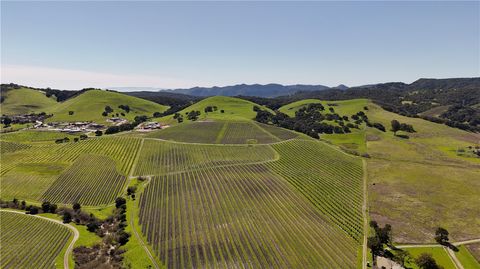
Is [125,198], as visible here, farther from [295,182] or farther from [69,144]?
[69,144]

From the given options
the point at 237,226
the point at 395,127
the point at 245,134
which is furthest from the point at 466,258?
the point at 395,127

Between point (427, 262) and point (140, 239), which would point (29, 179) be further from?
point (427, 262)

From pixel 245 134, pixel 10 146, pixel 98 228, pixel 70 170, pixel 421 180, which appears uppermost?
pixel 245 134

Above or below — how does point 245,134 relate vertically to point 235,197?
above

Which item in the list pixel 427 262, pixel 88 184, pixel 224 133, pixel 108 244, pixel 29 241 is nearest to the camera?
pixel 427 262

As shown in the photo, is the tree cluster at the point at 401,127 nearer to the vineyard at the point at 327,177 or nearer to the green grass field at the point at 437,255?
the vineyard at the point at 327,177

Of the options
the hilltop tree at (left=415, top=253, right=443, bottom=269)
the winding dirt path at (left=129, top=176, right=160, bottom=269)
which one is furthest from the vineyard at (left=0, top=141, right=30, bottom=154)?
the hilltop tree at (left=415, top=253, right=443, bottom=269)

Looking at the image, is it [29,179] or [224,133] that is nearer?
[29,179]

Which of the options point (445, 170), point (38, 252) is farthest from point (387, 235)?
point (38, 252)
